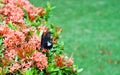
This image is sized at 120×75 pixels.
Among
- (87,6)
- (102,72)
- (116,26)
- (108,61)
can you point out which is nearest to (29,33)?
(102,72)

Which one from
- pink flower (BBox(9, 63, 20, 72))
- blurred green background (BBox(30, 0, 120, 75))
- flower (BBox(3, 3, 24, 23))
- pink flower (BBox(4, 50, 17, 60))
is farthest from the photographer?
blurred green background (BBox(30, 0, 120, 75))

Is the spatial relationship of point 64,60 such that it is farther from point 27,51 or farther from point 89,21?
point 89,21

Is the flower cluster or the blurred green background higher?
the blurred green background

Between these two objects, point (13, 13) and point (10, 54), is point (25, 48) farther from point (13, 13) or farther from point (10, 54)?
point (13, 13)

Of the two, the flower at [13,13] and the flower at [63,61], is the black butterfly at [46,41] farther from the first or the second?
the flower at [13,13]

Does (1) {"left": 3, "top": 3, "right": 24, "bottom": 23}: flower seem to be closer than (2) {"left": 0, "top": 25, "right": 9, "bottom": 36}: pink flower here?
No

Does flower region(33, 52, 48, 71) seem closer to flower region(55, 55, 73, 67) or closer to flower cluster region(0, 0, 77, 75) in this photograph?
flower cluster region(0, 0, 77, 75)

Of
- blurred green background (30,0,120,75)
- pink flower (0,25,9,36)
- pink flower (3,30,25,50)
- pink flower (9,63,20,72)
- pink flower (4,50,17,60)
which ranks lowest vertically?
pink flower (9,63,20,72)

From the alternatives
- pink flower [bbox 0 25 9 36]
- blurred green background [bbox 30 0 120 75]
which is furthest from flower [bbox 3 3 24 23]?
blurred green background [bbox 30 0 120 75]

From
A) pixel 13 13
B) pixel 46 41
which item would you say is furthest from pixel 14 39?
pixel 13 13
